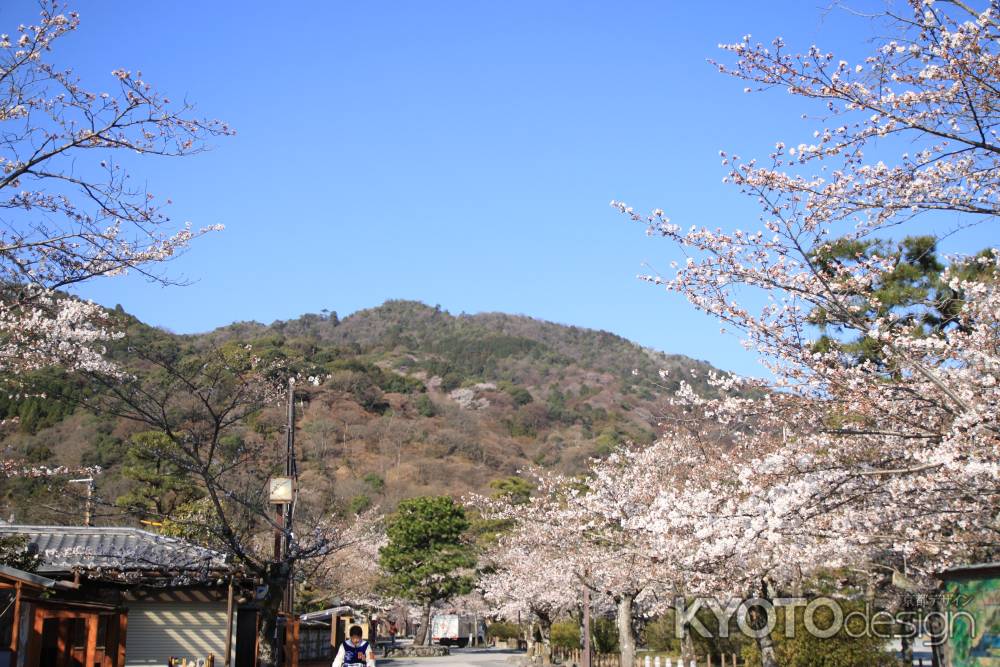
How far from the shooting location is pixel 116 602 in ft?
51.3

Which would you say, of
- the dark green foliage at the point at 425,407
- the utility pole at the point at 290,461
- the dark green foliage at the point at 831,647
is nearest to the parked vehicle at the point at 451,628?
the utility pole at the point at 290,461

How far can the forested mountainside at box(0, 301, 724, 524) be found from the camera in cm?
2986

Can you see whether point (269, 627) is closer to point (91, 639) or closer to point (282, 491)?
point (91, 639)

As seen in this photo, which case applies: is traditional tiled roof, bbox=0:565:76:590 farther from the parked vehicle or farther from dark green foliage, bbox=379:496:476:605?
the parked vehicle

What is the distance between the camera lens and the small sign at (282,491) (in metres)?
13.6

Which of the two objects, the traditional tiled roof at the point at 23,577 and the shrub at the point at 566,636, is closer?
the traditional tiled roof at the point at 23,577

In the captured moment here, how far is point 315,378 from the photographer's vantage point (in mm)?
12531

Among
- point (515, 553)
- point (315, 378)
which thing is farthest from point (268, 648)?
point (515, 553)

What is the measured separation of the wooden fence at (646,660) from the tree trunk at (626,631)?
0.54 meters

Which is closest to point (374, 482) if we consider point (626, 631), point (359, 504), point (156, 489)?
point (359, 504)

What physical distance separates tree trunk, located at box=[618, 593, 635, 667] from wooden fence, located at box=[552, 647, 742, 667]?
1.77ft

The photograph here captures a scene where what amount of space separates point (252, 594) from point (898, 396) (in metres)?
13.7

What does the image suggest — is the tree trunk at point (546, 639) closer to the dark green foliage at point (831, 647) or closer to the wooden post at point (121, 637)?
the dark green foliage at point (831, 647)

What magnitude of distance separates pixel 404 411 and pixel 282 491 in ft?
251
